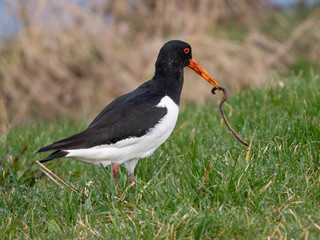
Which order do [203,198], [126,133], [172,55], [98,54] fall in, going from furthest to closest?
[98,54] → [172,55] → [126,133] → [203,198]

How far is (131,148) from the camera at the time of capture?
14.7ft

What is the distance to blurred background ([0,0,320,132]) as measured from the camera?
35.8 feet

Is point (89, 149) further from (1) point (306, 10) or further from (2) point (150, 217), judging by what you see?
(1) point (306, 10)

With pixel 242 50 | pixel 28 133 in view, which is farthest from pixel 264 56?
pixel 28 133

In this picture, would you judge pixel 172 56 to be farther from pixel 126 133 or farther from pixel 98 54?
pixel 98 54

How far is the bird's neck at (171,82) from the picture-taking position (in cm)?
484

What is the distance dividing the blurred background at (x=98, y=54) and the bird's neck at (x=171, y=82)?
222 inches

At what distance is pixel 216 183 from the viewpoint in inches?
151

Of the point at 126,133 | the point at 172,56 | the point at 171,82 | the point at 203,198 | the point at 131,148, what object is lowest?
the point at 203,198

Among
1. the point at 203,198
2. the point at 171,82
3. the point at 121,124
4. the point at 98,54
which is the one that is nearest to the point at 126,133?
the point at 121,124

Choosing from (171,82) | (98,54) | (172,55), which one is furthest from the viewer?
(98,54)

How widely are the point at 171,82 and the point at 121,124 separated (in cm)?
78

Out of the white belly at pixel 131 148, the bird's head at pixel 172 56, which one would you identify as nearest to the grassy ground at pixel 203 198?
the white belly at pixel 131 148

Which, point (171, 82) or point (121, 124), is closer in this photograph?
point (121, 124)
